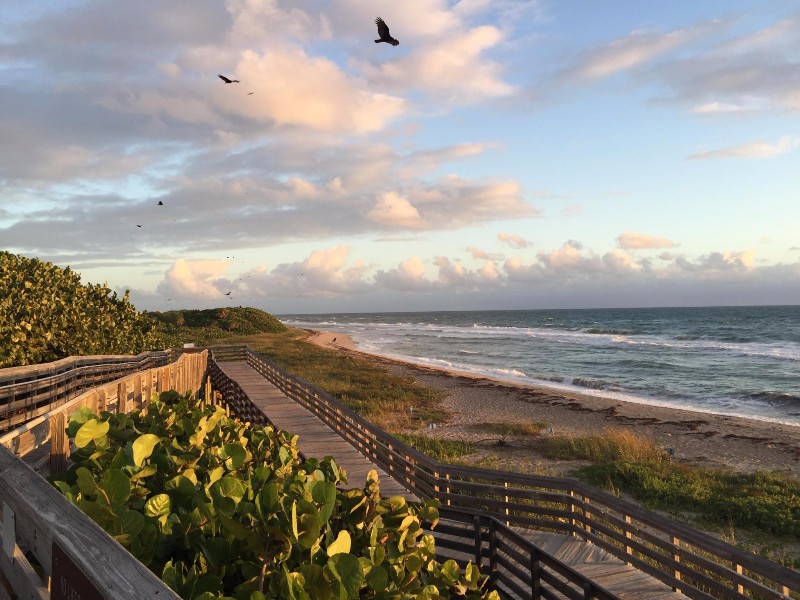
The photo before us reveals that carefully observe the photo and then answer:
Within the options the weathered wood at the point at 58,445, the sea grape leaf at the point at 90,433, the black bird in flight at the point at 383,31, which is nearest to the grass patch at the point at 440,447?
the black bird in flight at the point at 383,31

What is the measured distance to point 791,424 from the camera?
94.2 ft

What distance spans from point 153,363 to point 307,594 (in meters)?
23.2

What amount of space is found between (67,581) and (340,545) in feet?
3.45

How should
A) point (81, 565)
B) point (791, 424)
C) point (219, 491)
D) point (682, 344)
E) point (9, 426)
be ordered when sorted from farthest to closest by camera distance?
point (682, 344) < point (791, 424) < point (9, 426) < point (219, 491) < point (81, 565)

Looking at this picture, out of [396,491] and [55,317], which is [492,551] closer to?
[396,491]

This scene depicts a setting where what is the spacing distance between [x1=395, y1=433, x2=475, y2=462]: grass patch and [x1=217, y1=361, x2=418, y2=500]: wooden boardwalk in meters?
4.52

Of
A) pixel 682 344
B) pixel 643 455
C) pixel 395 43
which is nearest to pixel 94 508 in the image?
pixel 395 43

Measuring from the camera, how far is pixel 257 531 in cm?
264

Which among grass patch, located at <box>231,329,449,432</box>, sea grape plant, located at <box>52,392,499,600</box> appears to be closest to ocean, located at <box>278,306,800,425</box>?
grass patch, located at <box>231,329,449,432</box>

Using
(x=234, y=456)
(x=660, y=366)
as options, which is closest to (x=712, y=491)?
(x=234, y=456)

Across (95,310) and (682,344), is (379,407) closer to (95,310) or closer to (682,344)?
(95,310)

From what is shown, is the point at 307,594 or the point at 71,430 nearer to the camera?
the point at 307,594

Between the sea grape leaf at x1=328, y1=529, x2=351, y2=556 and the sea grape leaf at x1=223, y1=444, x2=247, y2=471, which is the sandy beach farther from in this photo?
the sea grape leaf at x1=328, y1=529, x2=351, y2=556

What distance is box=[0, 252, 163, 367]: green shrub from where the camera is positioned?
15984 millimetres
